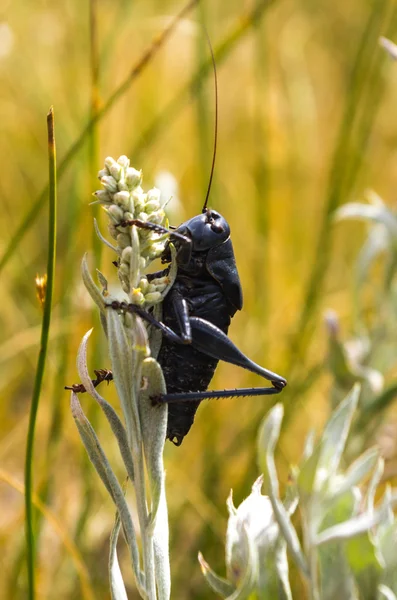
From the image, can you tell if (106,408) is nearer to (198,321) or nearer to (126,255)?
(126,255)

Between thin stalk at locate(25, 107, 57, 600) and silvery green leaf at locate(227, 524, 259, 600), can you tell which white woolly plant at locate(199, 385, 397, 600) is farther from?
thin stalk at locate(25, 107, 57, 600)

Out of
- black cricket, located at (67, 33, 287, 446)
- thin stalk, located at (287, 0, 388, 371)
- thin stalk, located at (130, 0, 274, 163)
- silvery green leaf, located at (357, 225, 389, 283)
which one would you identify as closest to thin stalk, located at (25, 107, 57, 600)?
black cricket, located at (67, 33, 287, 446)

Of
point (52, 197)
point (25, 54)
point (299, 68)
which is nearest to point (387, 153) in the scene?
point (299, 68)

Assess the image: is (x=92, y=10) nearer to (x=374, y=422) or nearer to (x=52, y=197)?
(x=52, y=197)

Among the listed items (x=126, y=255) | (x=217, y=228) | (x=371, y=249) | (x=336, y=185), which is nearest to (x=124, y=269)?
(x=126, y=255)

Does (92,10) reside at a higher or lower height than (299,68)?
lower

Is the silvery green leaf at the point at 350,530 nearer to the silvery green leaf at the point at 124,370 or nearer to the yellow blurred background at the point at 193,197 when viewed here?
the silvery green leaf at the point at 124,370

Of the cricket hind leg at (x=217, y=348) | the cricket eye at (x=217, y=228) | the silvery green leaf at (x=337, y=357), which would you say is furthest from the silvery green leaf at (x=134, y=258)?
the silvery green leaf at (x=337, y=357)
